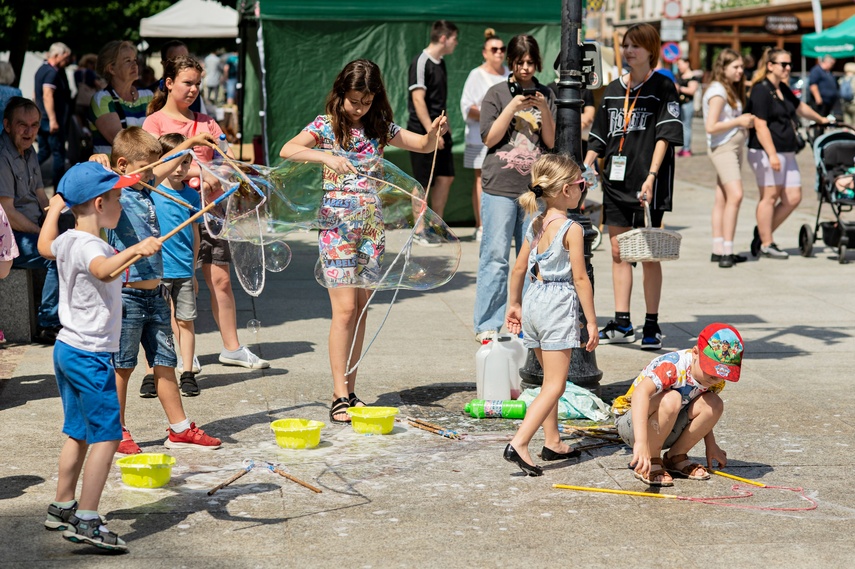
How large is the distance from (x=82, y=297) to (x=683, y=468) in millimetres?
2724

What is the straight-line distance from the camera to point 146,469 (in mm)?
4848

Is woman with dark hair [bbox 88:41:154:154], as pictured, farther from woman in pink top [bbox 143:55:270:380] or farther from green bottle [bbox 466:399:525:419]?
green bottle [bbox 466:399:525:419]

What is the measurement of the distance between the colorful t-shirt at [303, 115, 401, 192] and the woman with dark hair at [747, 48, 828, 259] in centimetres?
628

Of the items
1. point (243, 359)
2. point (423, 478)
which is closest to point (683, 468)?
point (423, 478)

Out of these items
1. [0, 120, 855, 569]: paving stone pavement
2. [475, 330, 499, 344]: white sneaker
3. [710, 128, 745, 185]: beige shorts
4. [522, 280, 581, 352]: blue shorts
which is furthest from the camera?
[710, 128, 745, 185]: beige shorts

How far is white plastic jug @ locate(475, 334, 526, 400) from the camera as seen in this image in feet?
20.9

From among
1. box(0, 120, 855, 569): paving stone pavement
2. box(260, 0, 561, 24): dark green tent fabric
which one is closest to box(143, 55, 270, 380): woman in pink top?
box(0, 120, 855, 569): paving stone pavement

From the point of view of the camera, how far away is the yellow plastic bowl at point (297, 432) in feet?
18.1

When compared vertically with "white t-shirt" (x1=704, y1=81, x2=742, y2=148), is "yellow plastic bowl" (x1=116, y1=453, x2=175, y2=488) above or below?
below

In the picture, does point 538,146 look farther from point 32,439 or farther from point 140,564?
point 140,564

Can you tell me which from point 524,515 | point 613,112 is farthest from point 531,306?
point 613,112

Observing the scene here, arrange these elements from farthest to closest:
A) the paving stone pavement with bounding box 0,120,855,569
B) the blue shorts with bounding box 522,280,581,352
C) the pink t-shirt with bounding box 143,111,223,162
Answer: the pink t-shirt with bounding box 143,111,223,162 < the blue shorts with bounding box 522,280,581,352 < the paving stone pavement with bounding box 0,120,855,569

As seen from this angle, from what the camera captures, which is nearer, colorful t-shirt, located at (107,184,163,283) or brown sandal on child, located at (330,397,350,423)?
colorful t-shirt, located at (107,184,163,283)

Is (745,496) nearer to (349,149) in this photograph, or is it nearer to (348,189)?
(348,189)
